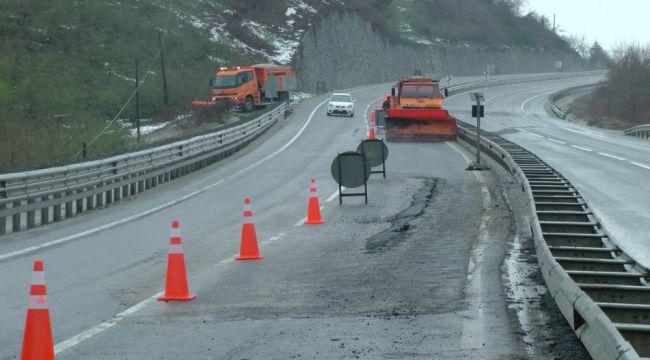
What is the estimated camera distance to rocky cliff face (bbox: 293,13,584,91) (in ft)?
349

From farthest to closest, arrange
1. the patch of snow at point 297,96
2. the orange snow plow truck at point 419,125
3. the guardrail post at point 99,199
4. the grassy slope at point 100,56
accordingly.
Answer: the patch of snow at point 297,96 < the grassy slope at point 100,56 < the orange snow plow truck at point 419,125 < the guardrail post at point 99,199

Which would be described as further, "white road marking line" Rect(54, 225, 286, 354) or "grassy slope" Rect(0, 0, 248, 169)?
"grassy slope" Rect(0, 0, 248, 169)

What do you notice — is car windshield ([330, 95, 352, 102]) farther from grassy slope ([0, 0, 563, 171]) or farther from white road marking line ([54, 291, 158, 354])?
white road marking line ([54, 291, 158, 354])

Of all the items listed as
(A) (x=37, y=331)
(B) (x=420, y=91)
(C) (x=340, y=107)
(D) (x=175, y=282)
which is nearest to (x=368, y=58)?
(C) (x=340, y=107)

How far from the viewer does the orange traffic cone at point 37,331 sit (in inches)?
291

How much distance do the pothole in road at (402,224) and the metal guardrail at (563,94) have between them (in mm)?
60269

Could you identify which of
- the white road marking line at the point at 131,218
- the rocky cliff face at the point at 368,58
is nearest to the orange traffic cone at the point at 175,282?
the white road marking line at the point at 131,218

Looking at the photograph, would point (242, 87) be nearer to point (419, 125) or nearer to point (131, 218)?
point (419, 125)

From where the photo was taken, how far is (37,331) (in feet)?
24.3

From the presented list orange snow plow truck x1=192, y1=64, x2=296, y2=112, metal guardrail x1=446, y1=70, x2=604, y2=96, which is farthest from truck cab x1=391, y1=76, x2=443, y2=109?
metal guardrail x1=446, y1=70, x2=604, y2=96

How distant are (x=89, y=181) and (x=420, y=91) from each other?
80.4 ft

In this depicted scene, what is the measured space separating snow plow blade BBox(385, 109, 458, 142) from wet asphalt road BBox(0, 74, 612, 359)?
57.1ft

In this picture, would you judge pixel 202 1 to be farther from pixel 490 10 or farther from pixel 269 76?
pixel 490 10

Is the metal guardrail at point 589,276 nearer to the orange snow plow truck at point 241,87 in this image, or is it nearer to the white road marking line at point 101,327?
the white road marking line at point 101,327
